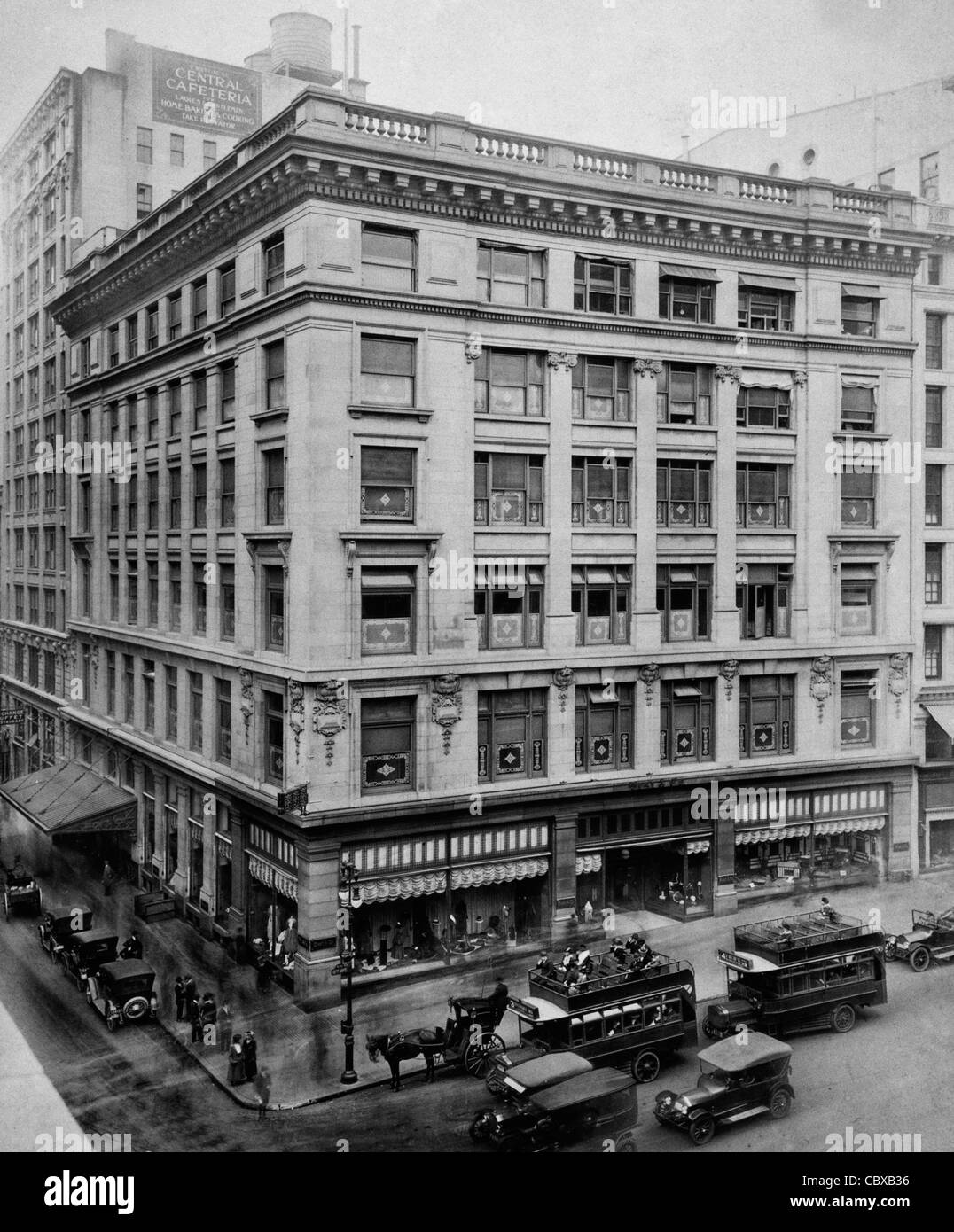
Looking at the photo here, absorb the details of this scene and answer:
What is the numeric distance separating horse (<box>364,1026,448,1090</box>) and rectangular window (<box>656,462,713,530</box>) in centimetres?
1605

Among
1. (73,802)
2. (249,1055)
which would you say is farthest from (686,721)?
(73,802)

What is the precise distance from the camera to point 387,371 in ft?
90.9

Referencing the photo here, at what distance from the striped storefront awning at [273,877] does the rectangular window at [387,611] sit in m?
6.24

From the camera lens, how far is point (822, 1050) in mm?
22859

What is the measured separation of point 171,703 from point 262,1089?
16912 mm

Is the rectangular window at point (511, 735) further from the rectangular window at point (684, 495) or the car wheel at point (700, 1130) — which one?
the car wheel at point (700, 1130)

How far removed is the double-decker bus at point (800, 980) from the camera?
75.5 feet

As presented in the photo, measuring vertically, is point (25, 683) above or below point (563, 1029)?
above

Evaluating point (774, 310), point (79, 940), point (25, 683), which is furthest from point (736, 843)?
point (25, 683)

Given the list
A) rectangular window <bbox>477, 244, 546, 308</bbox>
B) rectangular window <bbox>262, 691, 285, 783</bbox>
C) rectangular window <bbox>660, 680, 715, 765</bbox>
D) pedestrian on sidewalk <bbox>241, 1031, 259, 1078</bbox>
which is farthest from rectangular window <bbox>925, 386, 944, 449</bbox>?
pedestrian on sidewalk <bbox>241, 1031, 259, 1078</bbox>

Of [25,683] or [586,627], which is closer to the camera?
[586,627]
